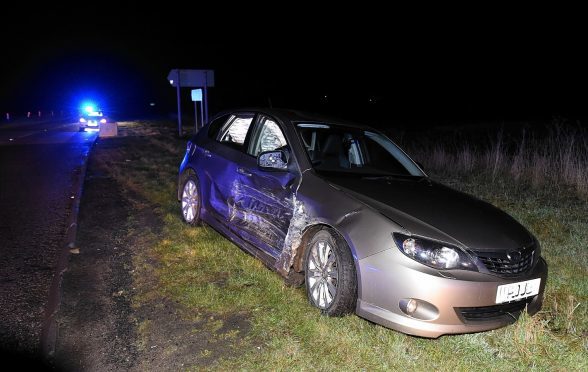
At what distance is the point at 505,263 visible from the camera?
348 centimetres

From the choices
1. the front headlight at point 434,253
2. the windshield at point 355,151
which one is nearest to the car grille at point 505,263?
the front headlight at point 434,253

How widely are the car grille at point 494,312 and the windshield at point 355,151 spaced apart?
5.45 ft

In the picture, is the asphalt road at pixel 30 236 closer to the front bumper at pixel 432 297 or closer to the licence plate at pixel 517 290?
the front bumper at pixel 432 297

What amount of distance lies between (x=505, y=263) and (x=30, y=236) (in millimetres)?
5407

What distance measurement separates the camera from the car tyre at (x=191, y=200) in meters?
5.96

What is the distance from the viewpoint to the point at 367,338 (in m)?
3.51

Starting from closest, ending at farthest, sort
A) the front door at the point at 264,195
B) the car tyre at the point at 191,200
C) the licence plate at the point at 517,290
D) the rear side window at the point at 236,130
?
the licence plate at the point at 517,290, the front door at the point at 264,195, the rear side window at the point at 236,130, the car tyre at the point at 191,200

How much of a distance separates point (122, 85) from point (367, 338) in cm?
12394

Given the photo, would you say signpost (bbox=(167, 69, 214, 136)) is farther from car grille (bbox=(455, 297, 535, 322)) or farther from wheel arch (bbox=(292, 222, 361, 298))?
car grille (bbox=(455, 297, 535, 322))

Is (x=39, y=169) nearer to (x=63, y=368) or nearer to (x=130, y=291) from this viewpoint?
(x=130, y=291)

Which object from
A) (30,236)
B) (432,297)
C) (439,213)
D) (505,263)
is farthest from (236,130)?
(505,263)

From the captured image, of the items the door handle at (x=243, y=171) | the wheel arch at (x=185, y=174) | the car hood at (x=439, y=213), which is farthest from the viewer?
the wheel arch at (x=185, y=174)

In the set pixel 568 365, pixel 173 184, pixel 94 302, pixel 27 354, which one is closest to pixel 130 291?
pixel 94 302

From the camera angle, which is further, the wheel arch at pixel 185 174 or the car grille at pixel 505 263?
the wheel arch at pixel 185 174
